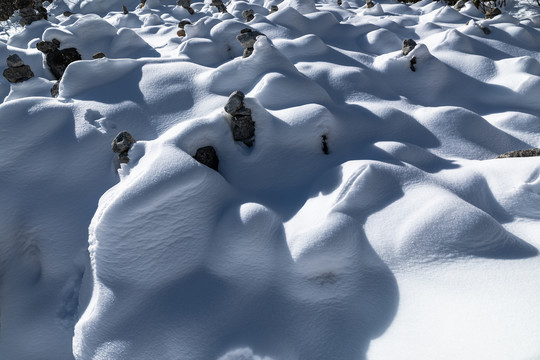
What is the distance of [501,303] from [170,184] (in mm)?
1834

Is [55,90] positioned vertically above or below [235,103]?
below

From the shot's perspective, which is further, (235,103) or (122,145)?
(235,103)

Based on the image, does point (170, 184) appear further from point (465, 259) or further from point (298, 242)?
point (465, 259)

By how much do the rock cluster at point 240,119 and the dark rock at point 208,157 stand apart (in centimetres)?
22

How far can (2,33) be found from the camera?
271 inches

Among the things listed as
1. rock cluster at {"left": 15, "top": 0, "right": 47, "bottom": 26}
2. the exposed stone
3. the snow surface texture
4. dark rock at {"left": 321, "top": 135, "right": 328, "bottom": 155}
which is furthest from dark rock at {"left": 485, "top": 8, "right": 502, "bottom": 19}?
rock cluster at {"left": 15, "top": 0, "right": 47, "bottom": 26}

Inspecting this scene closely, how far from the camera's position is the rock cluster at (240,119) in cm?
271

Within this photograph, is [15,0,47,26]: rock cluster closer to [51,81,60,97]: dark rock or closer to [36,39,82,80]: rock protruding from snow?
[36,39,82,80]: rock protruding from snow

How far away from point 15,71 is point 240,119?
9.18ft

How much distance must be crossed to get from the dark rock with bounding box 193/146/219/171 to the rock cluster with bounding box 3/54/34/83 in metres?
2.61

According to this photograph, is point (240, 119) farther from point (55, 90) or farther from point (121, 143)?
point (55, 90)

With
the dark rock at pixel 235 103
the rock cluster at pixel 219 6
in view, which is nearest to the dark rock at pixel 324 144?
the dark rock at pixel 235 103

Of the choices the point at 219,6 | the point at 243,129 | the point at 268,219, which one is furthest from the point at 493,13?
the point at 268,219

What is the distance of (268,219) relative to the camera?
2279 mm
